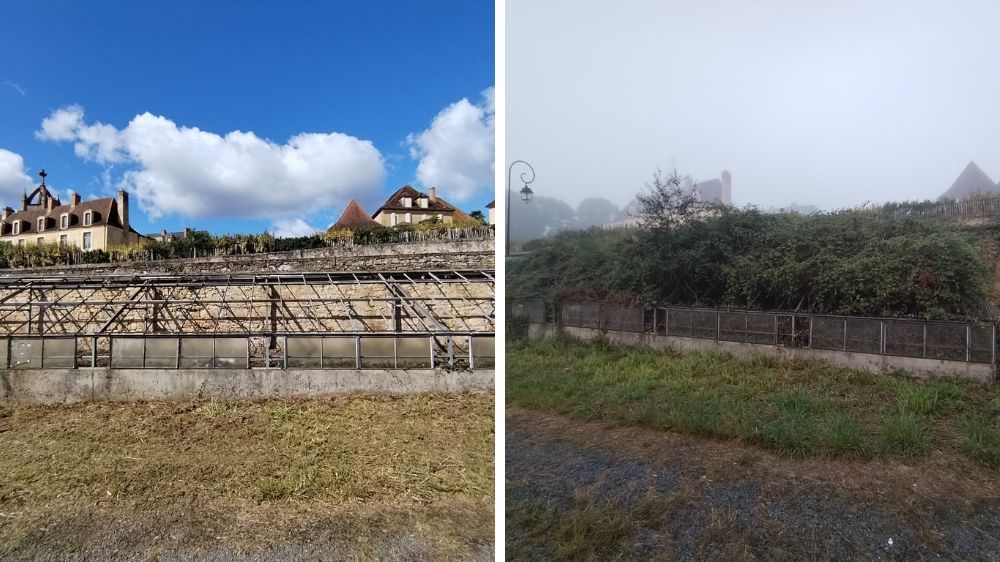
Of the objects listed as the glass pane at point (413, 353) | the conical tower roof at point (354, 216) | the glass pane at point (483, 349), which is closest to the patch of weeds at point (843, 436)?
the glass pane at point (483, 349)

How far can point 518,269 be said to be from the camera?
2182mm

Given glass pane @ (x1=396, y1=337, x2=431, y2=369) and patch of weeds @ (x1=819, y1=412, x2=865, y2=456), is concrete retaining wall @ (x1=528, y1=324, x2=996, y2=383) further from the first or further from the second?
glass pane @ (x1=396, y1=337, x2=431, y2=369)

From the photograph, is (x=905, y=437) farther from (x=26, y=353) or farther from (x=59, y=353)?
(x=26, y=353)

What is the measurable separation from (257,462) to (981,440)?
161 inches

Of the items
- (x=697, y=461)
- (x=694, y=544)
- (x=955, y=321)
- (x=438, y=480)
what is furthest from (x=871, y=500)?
(x=438, y=480)

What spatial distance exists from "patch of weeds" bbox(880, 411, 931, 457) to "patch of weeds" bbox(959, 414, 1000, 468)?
5.8 inches

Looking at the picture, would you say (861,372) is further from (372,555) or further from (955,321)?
(372,555)

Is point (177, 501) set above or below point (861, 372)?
below

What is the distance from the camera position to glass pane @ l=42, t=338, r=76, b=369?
4379 mm

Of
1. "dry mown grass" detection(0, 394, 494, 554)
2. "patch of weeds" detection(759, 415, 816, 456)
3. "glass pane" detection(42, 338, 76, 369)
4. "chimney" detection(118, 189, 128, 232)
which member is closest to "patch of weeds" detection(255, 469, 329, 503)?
"dry mown grass" detection(0, 394, 494, 554)

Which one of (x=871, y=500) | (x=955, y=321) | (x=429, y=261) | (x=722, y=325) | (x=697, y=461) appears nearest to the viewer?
(x=871, y=500)

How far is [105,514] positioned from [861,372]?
4603 millimetres

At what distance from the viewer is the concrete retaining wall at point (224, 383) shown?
14.1ft

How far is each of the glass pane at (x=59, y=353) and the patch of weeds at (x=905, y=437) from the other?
689 cm
